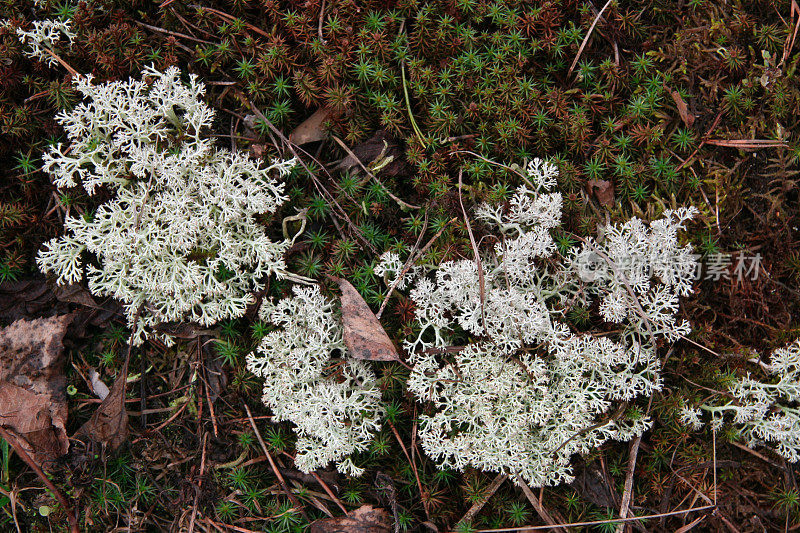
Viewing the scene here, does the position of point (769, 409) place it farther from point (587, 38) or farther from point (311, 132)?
point (311, 132)

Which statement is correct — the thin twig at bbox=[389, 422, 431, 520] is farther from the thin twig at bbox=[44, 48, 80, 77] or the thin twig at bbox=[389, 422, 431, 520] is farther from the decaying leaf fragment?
the thin twig at bbox=[44, 48, 80, 77]

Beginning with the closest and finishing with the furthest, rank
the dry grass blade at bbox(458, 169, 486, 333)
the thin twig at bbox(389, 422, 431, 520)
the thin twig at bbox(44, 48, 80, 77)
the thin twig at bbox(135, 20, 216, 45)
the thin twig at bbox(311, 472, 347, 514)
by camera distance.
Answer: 1. the dry grass blade at bbox(458, 169, 486, 333)
2. the thin twig at bbox(389, 422, 431, 520)
3. the thin twig at bbox(311, 472, 347, 514)
4. the thin twig at bbox(44, 48, 80, 77)
5. the thin twig at bbox(135, 20, 216, 45)

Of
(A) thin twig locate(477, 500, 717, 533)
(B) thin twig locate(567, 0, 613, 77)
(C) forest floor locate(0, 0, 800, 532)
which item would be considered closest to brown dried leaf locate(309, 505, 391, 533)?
(C) forest floor locate(0, 0, 800, 532)

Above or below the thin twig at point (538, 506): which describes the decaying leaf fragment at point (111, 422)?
above

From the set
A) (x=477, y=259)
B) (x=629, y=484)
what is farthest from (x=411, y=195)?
(x=629, y=484)

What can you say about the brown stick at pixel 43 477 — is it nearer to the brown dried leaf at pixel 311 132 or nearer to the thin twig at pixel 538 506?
the brown dried leaf at pixel 311 132

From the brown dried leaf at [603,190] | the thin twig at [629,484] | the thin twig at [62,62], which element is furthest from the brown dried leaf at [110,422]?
the brown dried leaf at [603,190]
